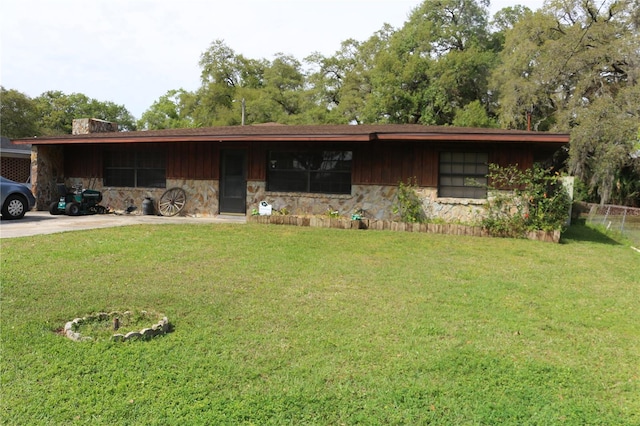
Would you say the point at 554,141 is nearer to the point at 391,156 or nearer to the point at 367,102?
the point at 391,156

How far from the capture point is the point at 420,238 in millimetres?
10078

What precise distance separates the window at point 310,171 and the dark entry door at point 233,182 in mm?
955

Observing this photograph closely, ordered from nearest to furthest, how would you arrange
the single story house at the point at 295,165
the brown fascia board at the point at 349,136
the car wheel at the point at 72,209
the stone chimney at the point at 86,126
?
the brown fascia board at the point at 349,136 < the single story house at the point at 295,165 < the car wheel at the point at 72,209 < the stone chimney at the point at 86,126

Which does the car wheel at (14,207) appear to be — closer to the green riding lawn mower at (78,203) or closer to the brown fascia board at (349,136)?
the green riding lawn mower at (78,203)

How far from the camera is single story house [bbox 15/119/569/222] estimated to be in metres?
12.0

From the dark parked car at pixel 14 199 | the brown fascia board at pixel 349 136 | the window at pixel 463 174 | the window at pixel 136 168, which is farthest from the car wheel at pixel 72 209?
the window at pixel 463 174

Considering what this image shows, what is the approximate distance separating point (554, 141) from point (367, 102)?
2424 centimetres

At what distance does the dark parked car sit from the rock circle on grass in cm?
953

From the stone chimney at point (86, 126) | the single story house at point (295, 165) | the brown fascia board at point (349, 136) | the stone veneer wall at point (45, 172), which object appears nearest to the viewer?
the brown fascia board at point (349, 136)

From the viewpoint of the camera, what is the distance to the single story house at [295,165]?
39.3ft

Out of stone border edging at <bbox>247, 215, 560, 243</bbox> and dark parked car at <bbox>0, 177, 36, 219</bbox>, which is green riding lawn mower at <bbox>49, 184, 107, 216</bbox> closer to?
dark parked car at <bbox>0, 177, 36, 219</bbox>

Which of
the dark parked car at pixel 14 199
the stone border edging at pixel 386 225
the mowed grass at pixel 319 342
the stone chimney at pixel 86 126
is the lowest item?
the mowed grass at pixel 319 342

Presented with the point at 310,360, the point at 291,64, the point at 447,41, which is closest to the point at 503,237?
the point at 310,360

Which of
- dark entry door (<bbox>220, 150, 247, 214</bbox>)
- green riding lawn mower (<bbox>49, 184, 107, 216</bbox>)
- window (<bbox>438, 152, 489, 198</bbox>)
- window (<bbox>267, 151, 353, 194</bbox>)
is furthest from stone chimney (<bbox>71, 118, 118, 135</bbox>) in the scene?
window (<bbox>438, 152, 489, 198</bbox>)
